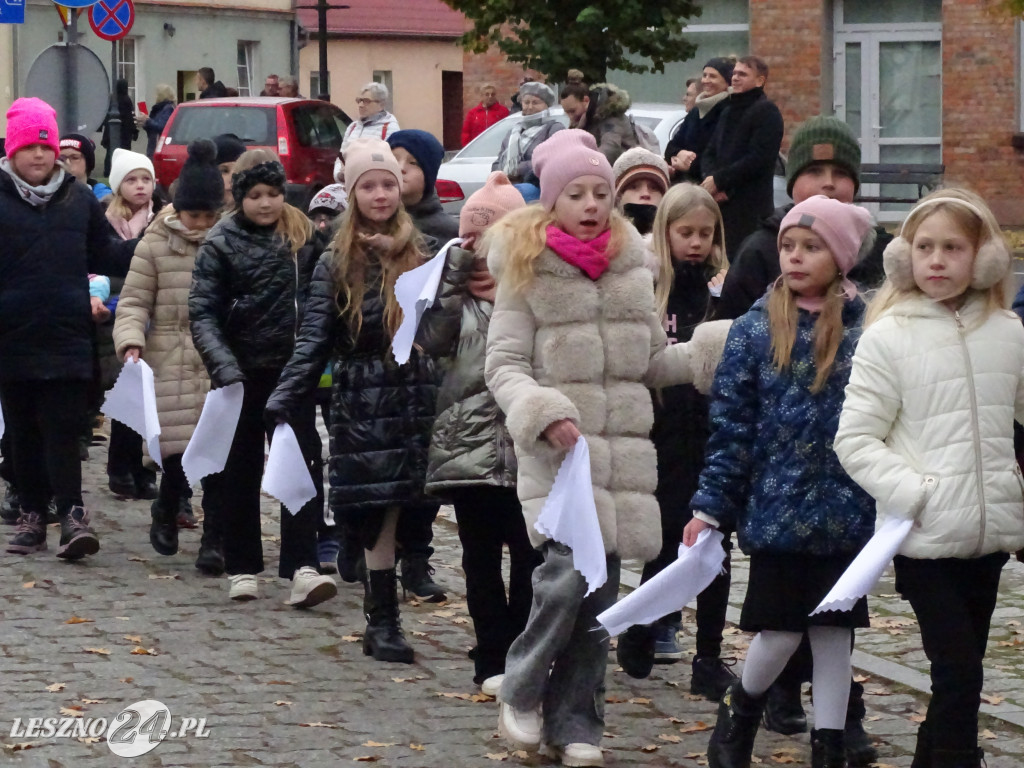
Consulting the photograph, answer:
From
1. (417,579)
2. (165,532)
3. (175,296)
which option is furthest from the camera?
(165,532)

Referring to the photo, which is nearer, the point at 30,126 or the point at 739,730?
the point at 739,730

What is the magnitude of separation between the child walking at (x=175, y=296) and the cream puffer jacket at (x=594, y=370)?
11.5 ft

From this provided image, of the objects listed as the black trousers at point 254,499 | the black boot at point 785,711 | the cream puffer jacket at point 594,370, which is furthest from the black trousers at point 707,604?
the black trousers at point 254,499

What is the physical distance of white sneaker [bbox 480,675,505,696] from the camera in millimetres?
6645

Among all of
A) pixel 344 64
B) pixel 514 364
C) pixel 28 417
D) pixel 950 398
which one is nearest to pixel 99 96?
pixel 28 417

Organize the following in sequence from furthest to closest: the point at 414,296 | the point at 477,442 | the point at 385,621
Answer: the point at 385,621 → the point at 414,296 → the point at 477,442

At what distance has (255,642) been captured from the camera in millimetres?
7543

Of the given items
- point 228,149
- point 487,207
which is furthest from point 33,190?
point 487,207

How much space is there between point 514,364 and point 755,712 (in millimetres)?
1211

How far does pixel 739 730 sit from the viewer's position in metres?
5.62

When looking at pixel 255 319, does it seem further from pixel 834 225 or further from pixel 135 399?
pixel 834 225

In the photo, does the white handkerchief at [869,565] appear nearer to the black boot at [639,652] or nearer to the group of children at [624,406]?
the group of children at [624,406]

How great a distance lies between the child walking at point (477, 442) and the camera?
6.22 metres

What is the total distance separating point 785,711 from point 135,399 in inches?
147
